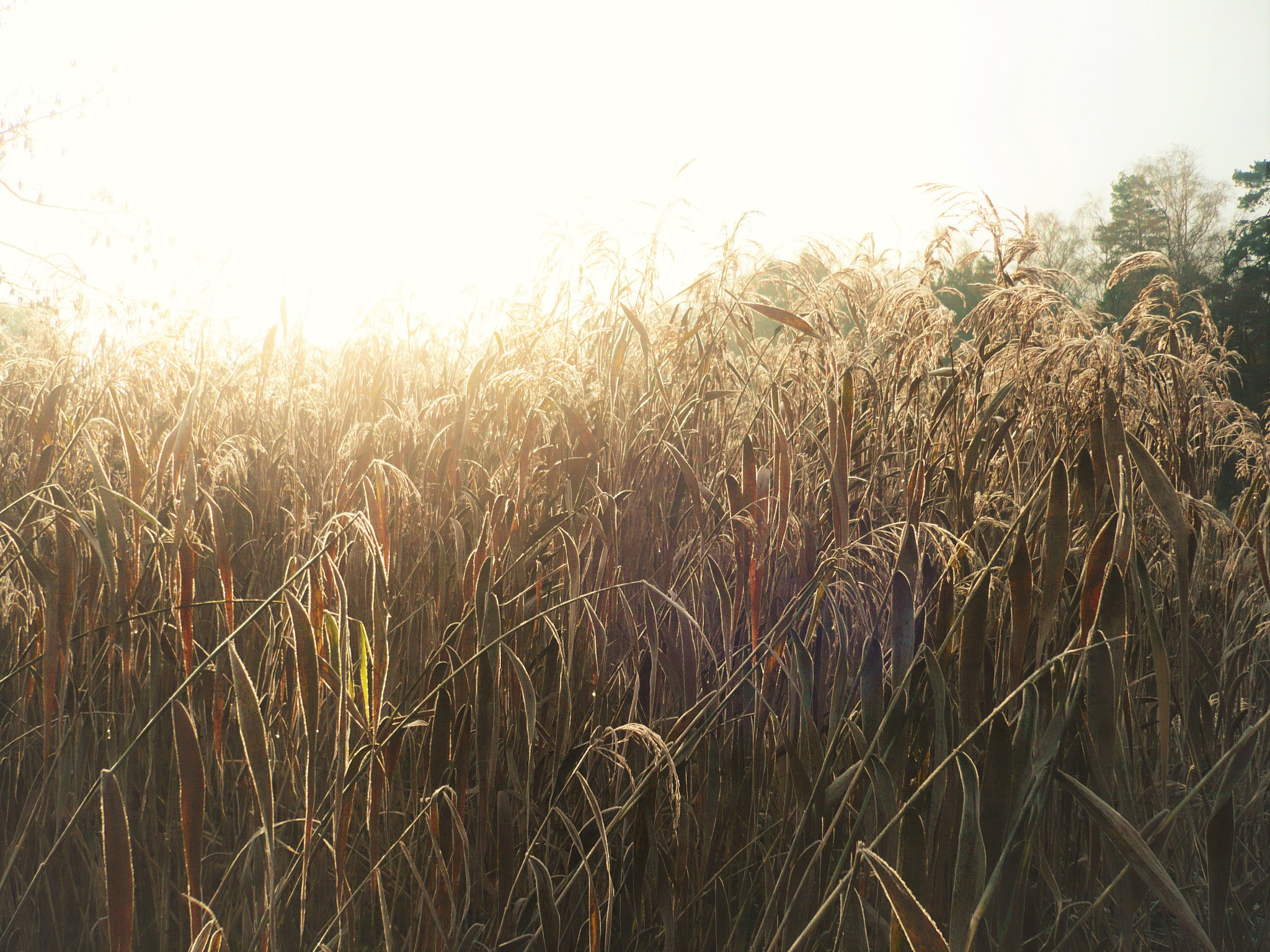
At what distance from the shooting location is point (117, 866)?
0.64 metres

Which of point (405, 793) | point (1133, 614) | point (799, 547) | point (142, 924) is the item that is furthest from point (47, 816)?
point (1133, 614)

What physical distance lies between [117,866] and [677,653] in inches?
29.5

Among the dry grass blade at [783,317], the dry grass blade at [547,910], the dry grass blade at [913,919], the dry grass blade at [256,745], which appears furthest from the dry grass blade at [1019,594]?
the dry grass blade at [256,745]

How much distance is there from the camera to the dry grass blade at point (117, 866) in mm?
631

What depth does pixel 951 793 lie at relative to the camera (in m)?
0.84

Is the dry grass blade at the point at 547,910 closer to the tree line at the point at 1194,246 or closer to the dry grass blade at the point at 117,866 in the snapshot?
the dry grass blade at the point at 117,866

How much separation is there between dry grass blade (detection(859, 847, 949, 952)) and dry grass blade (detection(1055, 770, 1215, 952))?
226mm

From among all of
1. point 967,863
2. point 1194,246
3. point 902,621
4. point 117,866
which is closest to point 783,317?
point 902,621

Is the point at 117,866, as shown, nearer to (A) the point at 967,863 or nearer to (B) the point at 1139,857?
(A) the point at 967,863

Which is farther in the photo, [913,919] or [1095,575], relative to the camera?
[1095,575]

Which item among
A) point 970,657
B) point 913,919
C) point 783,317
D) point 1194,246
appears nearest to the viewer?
point 913,919

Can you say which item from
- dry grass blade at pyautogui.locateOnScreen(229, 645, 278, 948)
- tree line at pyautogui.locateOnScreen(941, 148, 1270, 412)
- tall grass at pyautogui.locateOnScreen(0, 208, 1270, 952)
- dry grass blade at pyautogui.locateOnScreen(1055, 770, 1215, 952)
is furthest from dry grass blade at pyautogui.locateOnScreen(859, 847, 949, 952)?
tree line at pyautogui.locateOnScreen(941, 148, 1270, 412)

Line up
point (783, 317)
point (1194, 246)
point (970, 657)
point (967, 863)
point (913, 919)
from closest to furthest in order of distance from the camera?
1. point (913, 919)
2. point (967, 863)
3. point (970, 657)
4. point (783, 317)
5. point (1194, 246)

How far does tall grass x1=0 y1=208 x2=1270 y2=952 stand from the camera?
30.8 inches
